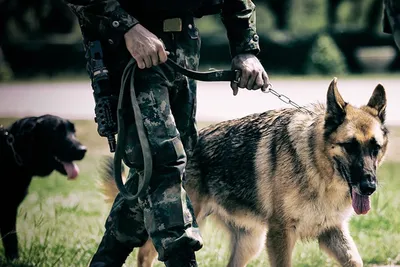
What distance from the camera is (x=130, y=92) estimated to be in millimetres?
Answer: 3893

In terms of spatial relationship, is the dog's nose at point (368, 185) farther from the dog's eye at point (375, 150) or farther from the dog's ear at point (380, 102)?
the dog's ear at point (380, 102)

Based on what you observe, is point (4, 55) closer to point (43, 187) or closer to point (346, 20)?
point (43, 187)

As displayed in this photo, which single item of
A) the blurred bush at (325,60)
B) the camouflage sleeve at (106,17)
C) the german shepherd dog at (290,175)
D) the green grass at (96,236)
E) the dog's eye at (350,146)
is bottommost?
the blurred bush at (325,60)

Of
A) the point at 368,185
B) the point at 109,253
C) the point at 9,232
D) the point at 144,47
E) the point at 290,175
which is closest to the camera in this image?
the point at 144,47

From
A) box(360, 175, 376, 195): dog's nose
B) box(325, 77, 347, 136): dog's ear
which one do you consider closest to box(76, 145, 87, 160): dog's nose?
box(325, 77, 347, 136): dog's ear

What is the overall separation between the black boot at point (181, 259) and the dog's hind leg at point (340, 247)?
141 cm

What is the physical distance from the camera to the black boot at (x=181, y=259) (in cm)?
385

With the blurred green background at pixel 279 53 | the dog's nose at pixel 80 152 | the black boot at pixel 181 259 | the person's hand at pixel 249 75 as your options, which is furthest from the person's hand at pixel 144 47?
the blurred green background at pixel 279 53

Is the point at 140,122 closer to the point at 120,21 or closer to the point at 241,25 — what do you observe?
the point at 120,21

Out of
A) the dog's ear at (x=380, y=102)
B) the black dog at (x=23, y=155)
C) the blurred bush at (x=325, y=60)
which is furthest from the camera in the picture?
the blurred bush at (x=325, y=60)

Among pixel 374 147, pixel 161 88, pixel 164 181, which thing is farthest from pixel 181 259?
pixel 374 147

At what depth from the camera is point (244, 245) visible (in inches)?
218

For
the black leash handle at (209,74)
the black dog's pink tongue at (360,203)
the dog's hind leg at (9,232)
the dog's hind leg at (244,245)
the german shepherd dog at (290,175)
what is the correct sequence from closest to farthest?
the black leash handle at (209,74), the black dog's pink tongue at (360,203), the german shepherd dog at (290,175), the dog's hind leg at (244,245), the dog's hind leg at (9,232)

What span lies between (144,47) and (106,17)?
26 cm
